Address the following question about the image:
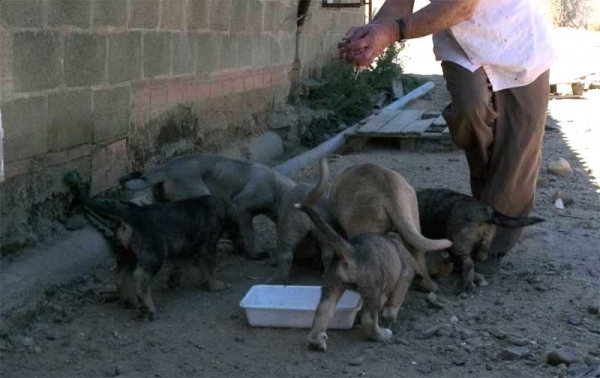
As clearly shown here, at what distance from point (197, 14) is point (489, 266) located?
3.08 metres

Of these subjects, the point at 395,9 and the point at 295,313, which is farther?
the point at 395,9

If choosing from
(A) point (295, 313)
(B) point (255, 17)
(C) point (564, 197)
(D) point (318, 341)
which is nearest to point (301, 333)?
(A) point (295, 313)

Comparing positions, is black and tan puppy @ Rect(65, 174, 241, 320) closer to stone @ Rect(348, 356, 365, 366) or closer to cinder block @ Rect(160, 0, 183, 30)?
stone @ Rect(348, 356, 365, 366)

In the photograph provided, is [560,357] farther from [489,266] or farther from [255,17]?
[255,17]

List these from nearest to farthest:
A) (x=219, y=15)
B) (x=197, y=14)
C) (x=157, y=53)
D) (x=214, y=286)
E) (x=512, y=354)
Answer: (x=512, y=354), (x=214, y=286), (x=157, y=53), (x=197, y=14), (x=219, y=15)

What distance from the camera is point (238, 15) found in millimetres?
8164

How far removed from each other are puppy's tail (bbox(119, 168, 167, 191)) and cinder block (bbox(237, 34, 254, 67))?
2.72m

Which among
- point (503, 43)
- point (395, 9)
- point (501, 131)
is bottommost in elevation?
point (501, 131)

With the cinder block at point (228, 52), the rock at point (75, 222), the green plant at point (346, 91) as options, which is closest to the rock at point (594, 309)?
the rock at point (75, 222)

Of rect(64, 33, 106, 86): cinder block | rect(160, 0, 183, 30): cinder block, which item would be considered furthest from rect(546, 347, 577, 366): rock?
rect(160, 0, 183, 30): cinder block

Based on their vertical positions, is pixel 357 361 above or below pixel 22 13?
below

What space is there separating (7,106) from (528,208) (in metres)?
3.04

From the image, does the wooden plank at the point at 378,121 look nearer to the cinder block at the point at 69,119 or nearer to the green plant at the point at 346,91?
the green plant at the point at 346,91

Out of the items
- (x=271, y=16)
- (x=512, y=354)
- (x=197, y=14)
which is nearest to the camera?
(x=512, y=354)
